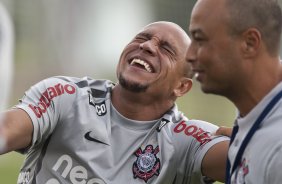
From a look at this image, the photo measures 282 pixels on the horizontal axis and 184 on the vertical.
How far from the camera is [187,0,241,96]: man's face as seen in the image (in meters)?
2.99

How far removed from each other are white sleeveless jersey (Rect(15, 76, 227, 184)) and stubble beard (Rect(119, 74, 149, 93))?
0.16 meters

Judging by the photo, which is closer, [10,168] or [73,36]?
[10,168]

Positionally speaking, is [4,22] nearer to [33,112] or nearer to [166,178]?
[33,112]

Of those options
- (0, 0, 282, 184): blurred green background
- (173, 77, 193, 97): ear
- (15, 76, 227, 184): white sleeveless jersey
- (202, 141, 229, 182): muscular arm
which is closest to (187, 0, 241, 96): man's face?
(202, 141, 229, 182): muscular arm

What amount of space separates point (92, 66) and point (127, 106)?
7148mm

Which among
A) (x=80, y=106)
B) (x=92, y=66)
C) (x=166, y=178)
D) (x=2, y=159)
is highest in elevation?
(x=80, y=106)

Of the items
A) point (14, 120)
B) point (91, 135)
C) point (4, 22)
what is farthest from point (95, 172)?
point (4, 22)

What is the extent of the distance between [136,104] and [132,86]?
0.43 ft

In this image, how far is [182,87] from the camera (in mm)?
4215

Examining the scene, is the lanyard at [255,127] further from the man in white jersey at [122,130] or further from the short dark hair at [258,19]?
the man in white jersey at [122,130]

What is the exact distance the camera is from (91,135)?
12.7 feet

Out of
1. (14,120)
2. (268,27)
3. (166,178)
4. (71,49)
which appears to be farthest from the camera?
(71,49)

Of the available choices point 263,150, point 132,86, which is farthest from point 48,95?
point 263,150

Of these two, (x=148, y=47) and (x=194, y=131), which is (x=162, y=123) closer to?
(x=194, y=131)
